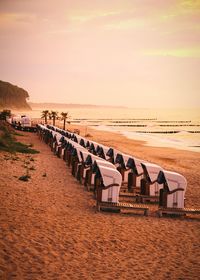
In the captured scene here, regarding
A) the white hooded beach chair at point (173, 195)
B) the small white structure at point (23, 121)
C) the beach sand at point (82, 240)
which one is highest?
the small white structure at point (23, 121)

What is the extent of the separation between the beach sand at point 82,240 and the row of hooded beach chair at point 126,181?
0.71 meters

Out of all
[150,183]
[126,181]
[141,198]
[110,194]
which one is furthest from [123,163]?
[110,194]

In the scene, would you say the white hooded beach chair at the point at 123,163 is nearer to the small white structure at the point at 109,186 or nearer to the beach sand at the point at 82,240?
the beach sand at the point at 82,240

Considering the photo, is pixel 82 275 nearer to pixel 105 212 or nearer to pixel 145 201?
pixel 105 212

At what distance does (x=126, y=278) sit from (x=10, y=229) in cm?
413

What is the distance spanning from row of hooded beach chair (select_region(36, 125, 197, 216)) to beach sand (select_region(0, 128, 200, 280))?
713 millimetres

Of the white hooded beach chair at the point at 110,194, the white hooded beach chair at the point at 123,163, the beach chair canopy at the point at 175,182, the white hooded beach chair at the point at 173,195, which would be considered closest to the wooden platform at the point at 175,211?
the white hooded beach chair at the point at 173,195

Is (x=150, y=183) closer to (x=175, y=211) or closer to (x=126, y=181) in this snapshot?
(x=175, y=211)

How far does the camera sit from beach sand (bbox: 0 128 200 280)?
337 inches

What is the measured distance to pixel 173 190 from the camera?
46.0 feet

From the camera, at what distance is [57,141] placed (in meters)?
30.8

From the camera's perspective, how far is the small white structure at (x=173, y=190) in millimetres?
14016

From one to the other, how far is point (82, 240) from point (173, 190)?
16.8 ft

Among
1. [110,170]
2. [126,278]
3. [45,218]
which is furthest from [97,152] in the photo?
[126,278]
